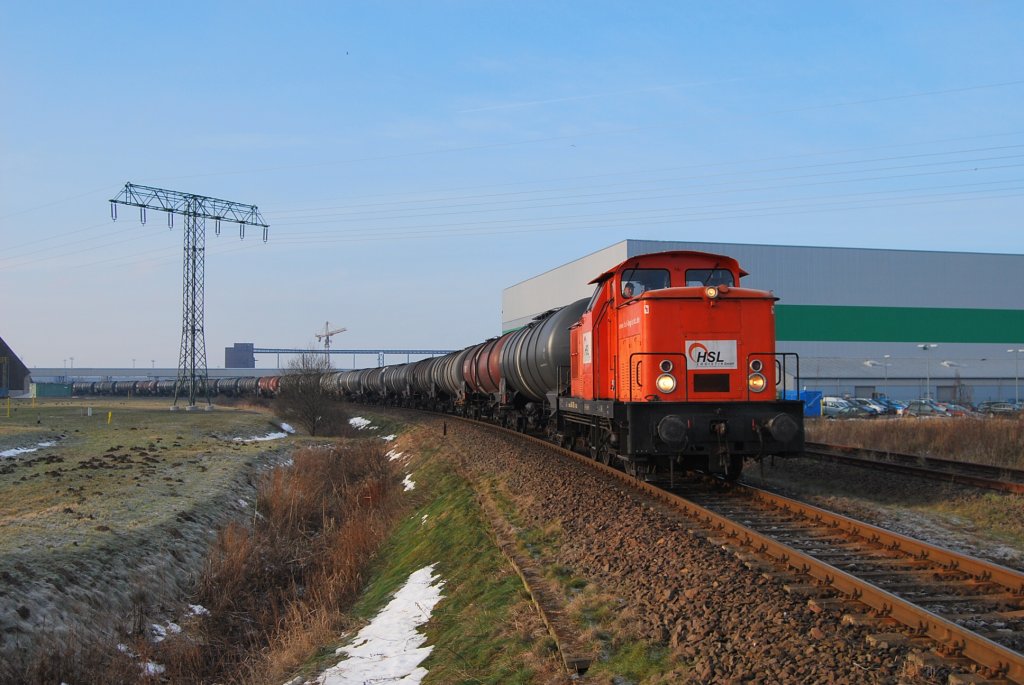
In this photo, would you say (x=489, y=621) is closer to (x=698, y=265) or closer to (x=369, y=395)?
(x=698, y=265)

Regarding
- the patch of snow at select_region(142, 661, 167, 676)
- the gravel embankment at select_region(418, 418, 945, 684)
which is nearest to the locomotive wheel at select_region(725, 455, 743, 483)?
the gravel embankment at select_region(418, 418, 945, 684)

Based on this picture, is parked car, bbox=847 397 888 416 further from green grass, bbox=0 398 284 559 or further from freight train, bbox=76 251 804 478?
freight train, bbox=76 251 804 478

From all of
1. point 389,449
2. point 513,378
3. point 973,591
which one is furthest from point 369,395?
point 973,591

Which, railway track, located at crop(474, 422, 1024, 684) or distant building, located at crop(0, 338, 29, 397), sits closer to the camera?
railway track, located at crop(474, 422, 1024, 684)

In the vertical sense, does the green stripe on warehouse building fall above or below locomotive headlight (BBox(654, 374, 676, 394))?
above

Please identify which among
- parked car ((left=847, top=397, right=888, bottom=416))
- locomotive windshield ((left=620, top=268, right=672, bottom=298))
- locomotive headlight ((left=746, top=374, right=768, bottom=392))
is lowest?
parked car ((left=847, top=397, right=888, bottom=416))

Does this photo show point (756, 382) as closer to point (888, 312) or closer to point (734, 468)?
point (734, 468)

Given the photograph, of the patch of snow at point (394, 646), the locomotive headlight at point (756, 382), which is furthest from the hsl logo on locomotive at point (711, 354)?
the patch of snow at point (394, 646)

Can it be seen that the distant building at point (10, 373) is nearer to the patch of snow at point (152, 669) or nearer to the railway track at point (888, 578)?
the patch of snow at point (152, 669)

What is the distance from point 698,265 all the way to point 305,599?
26.8 feet

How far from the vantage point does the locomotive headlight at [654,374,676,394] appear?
1073 cm

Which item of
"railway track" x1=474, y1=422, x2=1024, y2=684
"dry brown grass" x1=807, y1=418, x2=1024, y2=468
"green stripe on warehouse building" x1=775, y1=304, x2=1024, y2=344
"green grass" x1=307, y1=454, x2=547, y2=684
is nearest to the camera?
"railway track" x1=474, y1=422, x2=1024, y2=684

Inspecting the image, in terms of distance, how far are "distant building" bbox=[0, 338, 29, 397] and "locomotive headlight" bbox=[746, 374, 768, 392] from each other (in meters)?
77.6

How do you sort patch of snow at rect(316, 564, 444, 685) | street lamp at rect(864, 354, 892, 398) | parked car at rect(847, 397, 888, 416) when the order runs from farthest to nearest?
street lamp at rect(864, 354, 892, 398), parked car at rect(847, 397, 888, 416), patch of snow at rect(316, 564, 444, 685)
